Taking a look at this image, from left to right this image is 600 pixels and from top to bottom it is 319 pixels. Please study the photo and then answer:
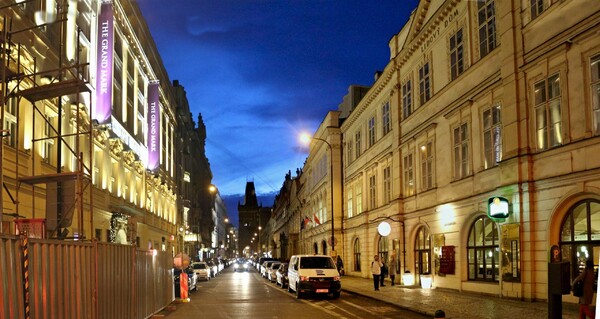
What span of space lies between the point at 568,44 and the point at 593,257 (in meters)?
6.14

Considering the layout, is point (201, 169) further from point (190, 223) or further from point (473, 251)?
point (473, 251)

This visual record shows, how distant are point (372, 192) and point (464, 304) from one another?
22.0 metres

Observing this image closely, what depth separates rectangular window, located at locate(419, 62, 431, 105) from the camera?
31547mm

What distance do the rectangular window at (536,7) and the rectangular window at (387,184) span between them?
18.2 meters

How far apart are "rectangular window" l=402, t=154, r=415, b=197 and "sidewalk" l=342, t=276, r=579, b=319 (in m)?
6.87

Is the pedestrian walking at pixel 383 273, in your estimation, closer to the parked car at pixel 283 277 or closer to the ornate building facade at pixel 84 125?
the parked car at pixel 283 277

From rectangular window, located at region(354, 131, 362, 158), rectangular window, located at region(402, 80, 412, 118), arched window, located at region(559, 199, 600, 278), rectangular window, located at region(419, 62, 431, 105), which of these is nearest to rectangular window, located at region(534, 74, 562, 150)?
arched window, located at region(559, 199, 600, 278)

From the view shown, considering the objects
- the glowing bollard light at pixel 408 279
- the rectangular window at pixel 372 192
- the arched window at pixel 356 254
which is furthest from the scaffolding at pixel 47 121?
the arched window at pixel 356 254

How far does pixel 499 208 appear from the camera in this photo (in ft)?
72.0

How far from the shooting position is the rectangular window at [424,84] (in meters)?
31.5

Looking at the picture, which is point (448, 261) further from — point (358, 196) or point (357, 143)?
point (357, 143)

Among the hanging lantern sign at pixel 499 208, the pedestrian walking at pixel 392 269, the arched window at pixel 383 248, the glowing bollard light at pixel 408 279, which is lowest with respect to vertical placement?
the glowing bollard light at pixel 408 279

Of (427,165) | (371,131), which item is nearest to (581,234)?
(427,165)

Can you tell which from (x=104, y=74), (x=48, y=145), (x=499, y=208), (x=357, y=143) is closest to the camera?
(x=499, y=208)
